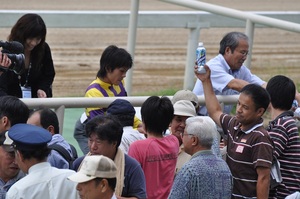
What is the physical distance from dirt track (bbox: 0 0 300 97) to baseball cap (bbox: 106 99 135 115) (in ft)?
21.6

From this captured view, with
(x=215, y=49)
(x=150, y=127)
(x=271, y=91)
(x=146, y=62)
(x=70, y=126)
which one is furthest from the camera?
(x=215, y=49)

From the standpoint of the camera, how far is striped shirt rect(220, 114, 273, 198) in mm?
6348

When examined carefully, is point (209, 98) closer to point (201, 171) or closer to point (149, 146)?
point (149, 146)

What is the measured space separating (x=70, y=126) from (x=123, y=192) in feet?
14.1

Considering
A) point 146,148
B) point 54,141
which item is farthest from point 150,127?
point 54,141

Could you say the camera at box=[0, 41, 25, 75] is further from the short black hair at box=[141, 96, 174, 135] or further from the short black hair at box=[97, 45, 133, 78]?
the short black hair at box=[141, 96, 174, 135]

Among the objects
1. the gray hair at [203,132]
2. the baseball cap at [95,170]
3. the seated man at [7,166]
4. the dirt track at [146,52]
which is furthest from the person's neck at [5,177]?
the dirt track at [146,52]

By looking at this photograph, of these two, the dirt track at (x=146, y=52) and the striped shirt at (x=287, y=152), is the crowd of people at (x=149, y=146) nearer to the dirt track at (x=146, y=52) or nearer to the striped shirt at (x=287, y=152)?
the striped shirt at (x=287, y=152)

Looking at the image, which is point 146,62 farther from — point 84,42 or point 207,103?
point 207,103

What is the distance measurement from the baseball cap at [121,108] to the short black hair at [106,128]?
57 centimetres

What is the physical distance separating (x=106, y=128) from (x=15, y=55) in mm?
1400

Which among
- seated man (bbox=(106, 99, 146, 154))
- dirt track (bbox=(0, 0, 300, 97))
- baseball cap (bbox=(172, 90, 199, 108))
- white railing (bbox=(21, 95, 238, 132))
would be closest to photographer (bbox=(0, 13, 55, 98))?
white railing (bbox=(21, 95, 238, 132))

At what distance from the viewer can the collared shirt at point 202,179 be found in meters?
5.79

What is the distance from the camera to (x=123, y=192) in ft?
19.6
